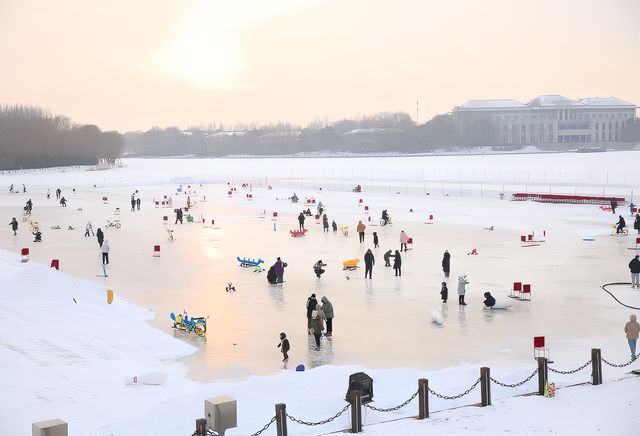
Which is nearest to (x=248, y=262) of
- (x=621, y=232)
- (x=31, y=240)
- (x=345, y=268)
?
(x=345, y=268)

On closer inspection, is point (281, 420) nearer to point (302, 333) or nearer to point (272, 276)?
point (302, 333)

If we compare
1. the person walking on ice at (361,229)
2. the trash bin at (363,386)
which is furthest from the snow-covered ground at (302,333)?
the person walking on ice at (361,229)

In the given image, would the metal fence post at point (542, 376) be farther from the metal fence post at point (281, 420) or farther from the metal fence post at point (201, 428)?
the metal fence post at point (201, 428)

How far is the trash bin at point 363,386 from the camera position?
14.0m

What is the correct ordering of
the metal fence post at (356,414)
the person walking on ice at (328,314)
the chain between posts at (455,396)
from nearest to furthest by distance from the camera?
the metal fence post at (356,414), the chain between posts at (455,396), the person walking on ice at (328,314)

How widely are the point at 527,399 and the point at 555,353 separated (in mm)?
3962

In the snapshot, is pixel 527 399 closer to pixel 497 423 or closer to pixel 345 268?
pixel 497 423

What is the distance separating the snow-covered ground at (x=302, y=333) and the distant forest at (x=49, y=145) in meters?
132

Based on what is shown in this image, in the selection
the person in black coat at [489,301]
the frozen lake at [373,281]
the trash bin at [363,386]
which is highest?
the trash bin at [363,386]

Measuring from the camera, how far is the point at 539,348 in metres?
17.5

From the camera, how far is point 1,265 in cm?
2864

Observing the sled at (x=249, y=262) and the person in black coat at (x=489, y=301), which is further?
the sled at (x=249, y=262)

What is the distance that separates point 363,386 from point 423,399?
115 centimetres

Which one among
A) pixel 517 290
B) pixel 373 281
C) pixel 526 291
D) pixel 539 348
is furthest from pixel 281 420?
pixel 373 281
